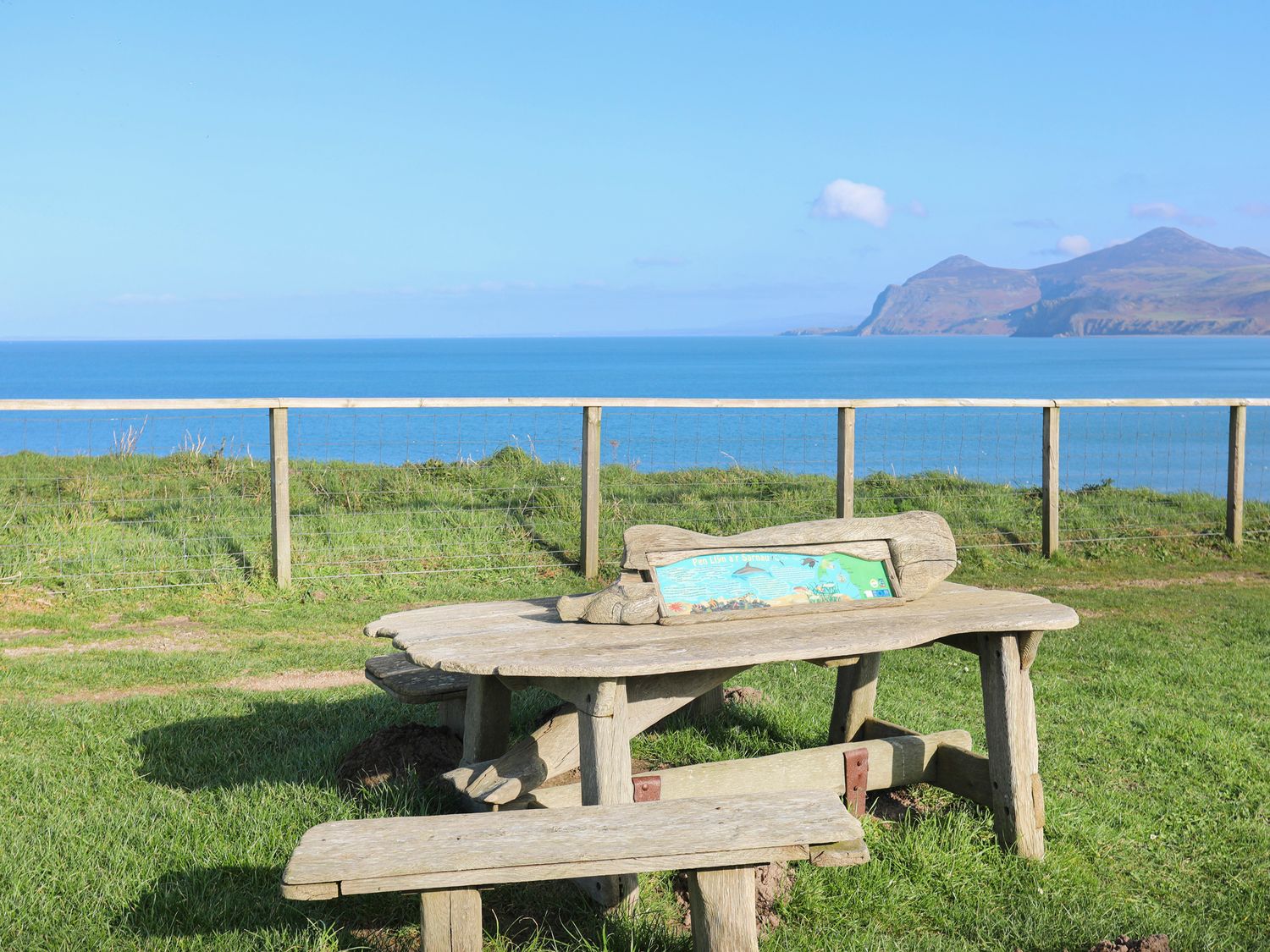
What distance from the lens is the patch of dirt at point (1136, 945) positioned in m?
3.06

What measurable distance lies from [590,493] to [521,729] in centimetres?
437

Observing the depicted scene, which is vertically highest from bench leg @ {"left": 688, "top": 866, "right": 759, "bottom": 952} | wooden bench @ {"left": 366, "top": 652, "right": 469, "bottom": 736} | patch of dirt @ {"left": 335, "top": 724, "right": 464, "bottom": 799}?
wooden bench @ {"left": 366, "top": 652, "right": 469, "bottom": 736}

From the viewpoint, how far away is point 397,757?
14.6 ft

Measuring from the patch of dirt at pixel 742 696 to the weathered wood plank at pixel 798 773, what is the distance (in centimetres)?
110

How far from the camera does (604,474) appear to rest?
12766mm

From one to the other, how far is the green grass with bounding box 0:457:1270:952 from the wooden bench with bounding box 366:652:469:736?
382 mm

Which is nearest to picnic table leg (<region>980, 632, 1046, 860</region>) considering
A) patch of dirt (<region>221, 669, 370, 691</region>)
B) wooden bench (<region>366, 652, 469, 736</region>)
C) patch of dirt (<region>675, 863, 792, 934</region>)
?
patch of dirt (<region>675, 863, 792, 934</region>)

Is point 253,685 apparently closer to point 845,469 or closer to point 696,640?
point 696,640

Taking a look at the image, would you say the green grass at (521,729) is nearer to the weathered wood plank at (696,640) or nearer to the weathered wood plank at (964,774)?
the weathered wood plank at (964,774)

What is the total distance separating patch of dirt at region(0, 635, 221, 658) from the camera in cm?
723

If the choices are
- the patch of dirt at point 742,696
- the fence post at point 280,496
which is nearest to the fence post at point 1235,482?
the patch of dirt at point 742,696

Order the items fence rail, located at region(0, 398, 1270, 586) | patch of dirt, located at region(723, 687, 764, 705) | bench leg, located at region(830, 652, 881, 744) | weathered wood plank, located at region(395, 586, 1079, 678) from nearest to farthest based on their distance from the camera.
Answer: weathered wood plank, located at region(395, 586, 1079, 678) → bench leg, located at region(830, 652, 881, 744) → patch of dirt, located at region(723, 687, 764, 705) → fence rail, located at region(0, 398, 1270, 586)

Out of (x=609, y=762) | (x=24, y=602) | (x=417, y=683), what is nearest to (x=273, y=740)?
(x=417, y=683)

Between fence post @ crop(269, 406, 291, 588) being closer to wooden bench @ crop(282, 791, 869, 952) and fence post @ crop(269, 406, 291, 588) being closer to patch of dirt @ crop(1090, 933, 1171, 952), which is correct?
wooden bench @ crop(282, 791, 869, 952)
